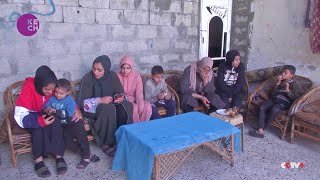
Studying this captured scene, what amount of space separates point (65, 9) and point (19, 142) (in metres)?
1.73

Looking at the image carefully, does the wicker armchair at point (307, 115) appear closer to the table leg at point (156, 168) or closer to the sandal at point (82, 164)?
the table leg at point (156, 168)

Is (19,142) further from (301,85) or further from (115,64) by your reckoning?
(301,85)

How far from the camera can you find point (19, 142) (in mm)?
2793

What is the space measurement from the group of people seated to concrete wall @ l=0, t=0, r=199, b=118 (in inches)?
20.9

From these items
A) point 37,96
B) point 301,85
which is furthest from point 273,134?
point 37,96

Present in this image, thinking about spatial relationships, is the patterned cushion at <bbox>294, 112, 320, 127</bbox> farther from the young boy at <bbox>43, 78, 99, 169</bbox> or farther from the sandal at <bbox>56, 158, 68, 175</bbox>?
the sandal at <bbox>56, 158, 68, 175</bbox>

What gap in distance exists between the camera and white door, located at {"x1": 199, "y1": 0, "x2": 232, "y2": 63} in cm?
498

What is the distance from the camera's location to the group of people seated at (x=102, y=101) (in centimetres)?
280

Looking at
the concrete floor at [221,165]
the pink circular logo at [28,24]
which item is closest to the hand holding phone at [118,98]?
the concrete floor at [221,165]

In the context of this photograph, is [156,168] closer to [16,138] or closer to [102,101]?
[102,101]

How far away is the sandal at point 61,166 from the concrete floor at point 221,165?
5cm

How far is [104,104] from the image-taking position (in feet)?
10.6

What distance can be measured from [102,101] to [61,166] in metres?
0.84

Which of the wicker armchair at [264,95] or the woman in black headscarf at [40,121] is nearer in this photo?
the woman in black headscarf at [40,121]
